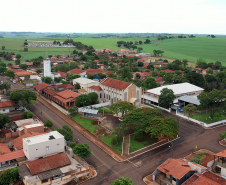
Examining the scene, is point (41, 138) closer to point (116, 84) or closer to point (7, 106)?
point (7, 106)

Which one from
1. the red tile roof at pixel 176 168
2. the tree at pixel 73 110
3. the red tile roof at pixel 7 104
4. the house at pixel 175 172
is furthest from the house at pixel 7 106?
the red tile roof at pixel 176 168

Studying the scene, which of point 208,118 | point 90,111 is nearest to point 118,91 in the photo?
point 90,111

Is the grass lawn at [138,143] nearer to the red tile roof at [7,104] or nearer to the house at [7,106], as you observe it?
the house at [7,106]

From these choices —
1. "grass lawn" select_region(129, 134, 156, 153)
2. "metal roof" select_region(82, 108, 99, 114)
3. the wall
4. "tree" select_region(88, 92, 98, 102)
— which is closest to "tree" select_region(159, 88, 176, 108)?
"grass lawn" select_region(129, 134, 156, 153)

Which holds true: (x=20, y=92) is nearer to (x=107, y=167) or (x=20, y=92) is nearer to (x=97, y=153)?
(x=97, y=153)

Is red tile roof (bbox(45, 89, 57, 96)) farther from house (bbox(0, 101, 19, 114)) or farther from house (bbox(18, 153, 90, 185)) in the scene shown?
house (bbox(18, 153, 90, 185))

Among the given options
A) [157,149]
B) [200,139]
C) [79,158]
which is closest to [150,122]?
[157,149]
